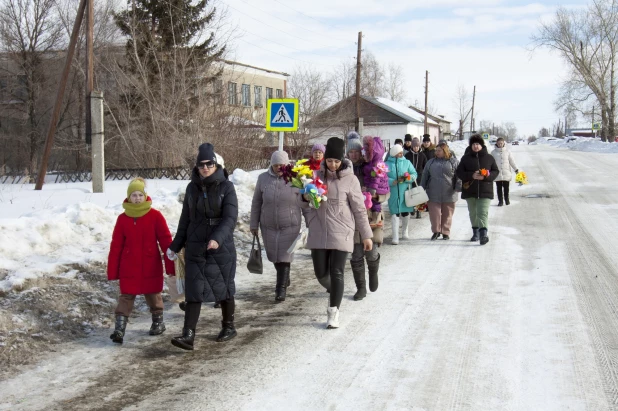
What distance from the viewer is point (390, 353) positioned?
5.24 meters

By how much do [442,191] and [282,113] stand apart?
Result: 12.0 ft

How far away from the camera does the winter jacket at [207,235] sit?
5.44 meters

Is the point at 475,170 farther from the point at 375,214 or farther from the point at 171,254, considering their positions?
the point at 171,254

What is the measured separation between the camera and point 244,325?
20.6ft

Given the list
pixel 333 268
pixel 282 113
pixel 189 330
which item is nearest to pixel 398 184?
pixel 282 113

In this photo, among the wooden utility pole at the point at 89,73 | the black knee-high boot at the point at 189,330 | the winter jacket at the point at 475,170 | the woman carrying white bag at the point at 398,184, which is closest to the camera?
the black knee-high boot at the point at 189,330

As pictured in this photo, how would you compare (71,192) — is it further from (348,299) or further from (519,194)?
(519,194)

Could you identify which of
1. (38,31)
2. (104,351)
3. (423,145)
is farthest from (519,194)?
(38,31)

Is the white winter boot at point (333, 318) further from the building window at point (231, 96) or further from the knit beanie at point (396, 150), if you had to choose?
the building window at point (231, 96)

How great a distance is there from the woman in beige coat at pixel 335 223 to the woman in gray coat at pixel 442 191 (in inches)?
202

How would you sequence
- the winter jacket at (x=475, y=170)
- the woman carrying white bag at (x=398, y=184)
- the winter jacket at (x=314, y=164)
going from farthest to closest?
the woman carrying white bag at (x=398, y=184)
the winter jacket at (x=475, y=170)
the winter jacket at (x=314, y=164)

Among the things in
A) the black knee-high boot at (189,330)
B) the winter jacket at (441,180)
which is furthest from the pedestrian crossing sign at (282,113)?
the black knee-high boot at (189,330)

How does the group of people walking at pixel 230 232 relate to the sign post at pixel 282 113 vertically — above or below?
below

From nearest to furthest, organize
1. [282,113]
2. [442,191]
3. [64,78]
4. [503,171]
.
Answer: [442,191] < [282,113] < [503,171] < [64,78]
